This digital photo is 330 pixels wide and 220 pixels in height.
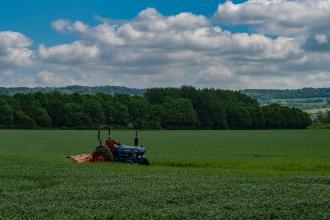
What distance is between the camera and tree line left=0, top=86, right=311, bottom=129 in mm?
153212

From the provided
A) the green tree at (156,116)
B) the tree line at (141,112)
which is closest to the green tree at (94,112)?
the tree line at (141,112)

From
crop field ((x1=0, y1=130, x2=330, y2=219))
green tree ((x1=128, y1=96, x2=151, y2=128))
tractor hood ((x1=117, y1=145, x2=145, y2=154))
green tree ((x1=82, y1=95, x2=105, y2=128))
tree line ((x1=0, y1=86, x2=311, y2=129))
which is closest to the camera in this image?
crop field ((x1=0, y1=130, x2=330, y2=219))

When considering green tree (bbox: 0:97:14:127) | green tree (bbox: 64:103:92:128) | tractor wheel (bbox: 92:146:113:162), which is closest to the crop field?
tractor wheel (bbox: 92:146:113:162)

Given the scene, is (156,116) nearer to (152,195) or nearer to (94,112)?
(94,112)

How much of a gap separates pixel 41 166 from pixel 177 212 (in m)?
18.7

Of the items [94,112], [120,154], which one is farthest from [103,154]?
[94,112]

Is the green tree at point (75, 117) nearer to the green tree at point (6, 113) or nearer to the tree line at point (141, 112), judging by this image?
the tree line at point (141, 112)

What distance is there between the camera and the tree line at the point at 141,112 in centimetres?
15321

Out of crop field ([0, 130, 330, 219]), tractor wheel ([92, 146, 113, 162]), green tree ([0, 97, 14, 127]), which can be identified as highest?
green tree ([0, 97, 14, 127])

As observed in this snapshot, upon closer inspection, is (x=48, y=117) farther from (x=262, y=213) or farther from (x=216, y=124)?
(x=262, y=213)

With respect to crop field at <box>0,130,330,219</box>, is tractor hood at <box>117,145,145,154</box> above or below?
above

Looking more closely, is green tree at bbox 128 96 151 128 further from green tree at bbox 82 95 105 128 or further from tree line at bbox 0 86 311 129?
green tree at bbox 82 95 105 128

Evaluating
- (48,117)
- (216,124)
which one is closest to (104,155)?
(48,117)

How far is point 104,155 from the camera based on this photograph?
38.7 meters
